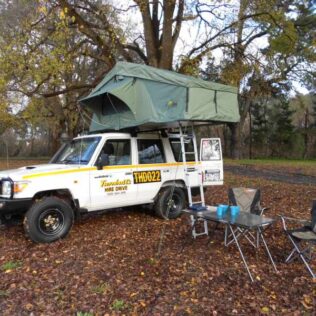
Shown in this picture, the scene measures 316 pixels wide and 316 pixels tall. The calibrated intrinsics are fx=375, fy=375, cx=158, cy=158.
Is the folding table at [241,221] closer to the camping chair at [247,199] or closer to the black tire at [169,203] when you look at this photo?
the camping chair at [247,199]

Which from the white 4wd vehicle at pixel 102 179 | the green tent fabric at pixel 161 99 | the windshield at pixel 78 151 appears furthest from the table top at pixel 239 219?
the windshield at pixel 78 151

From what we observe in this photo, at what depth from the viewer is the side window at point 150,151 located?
7.95 meters

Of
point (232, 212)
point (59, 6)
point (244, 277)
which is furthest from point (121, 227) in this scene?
point (59, 6)

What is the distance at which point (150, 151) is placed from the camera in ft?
26.6

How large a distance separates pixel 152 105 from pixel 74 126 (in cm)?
2412

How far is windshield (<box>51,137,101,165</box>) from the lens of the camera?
724 centimetres

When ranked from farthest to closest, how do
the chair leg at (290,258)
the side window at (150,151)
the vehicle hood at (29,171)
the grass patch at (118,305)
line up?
the side window at (150,151), the vehicle hood at (29,171), the chair leg at (290,258), the grass patch at (118,305)

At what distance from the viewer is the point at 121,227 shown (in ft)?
24.1

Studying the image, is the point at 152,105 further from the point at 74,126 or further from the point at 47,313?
the point at 74,126

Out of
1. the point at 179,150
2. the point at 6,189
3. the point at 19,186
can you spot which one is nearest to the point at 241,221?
the point at 179,150

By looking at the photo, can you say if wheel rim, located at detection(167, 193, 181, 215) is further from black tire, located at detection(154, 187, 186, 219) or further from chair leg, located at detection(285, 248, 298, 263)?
chair leg, located at detection(285, 248, 298, 263)

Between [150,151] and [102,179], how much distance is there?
1439 millimetres

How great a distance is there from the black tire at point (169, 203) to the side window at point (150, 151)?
0.70m

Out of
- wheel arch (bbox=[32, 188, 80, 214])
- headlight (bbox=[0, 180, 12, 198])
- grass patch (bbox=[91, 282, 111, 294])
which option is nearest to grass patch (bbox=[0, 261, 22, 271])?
headlight (bbox=[0, 180, 12, 198])
